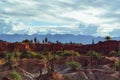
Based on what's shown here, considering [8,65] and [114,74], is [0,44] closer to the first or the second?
[8,65]

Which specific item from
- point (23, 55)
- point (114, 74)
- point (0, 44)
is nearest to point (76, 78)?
point (114, 74)

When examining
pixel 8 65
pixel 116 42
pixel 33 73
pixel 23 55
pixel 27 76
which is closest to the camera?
pixel 27 76

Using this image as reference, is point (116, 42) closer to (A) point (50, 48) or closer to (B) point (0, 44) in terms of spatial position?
(A) point (50, 48)

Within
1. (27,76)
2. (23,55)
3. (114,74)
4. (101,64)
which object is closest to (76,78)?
(114,74)

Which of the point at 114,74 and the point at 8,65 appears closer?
the point at 114,74

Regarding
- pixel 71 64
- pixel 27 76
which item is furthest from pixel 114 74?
pixel 27 76

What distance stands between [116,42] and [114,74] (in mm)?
62816

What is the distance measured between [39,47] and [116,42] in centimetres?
2625

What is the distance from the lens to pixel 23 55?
339ft

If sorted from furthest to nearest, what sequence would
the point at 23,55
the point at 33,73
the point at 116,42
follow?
the point at 116,42 < the point at 23,55 < the point at 33,73

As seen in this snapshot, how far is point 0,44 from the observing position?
429 ft

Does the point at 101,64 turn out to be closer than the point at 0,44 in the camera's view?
Yes

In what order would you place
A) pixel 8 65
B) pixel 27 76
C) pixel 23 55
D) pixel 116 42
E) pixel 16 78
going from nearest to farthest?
1. pixel 16 78
2. pixel 27 76
3. pixel 8 65
4. pixel 23 55
5. pixel 116 42

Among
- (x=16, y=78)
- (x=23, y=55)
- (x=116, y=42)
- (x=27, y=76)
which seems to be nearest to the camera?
(x=16, y=78)
